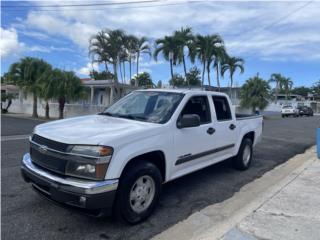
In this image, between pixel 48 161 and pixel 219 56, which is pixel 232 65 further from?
pixel 48 161

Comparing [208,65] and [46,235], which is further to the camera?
[208,65]

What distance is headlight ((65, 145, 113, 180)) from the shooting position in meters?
3.51

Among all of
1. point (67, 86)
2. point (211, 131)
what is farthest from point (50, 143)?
point (67, 86)

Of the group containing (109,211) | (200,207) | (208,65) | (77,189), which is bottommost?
(200,207)

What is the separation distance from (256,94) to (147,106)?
3052cm

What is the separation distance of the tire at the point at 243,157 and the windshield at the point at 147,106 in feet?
8.45

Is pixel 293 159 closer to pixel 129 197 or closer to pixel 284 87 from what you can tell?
pixel 129 197

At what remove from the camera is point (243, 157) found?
7.11 metres

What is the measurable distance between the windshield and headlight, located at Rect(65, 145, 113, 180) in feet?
4.17

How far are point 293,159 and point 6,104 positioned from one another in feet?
95.3

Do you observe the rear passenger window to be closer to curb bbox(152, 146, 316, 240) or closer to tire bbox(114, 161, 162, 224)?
curb bbox(152, 146, 316, 240)

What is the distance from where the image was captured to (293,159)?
9039 mm

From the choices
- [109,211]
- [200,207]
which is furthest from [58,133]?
[200,207]

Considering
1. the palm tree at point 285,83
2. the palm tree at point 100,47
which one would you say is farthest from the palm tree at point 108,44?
the palm tree at point 285,83
